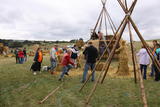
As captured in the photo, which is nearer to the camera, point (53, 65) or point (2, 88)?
point (2, 88)

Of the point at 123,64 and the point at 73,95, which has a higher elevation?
the point at 123,64

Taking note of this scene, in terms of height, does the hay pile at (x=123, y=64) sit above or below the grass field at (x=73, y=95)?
above

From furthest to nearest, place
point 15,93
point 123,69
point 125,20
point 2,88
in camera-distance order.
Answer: point 123,69 → point 2,88 → point 15,93 → point 125,20

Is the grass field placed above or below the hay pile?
below

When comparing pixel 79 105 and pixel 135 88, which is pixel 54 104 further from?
pixel 135 88

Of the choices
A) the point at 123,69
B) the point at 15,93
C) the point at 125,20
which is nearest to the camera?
the point at 125,20

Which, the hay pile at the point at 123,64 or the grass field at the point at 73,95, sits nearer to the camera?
the grass field at the point at 73,95

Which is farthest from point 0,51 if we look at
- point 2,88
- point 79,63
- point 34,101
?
point 34,101

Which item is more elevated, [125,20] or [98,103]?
[125,20]

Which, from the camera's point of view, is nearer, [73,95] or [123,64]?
[73,95]

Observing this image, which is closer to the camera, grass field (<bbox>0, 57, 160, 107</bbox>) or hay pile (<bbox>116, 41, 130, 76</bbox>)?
grass field (<bbox>0, 57, 160, 107</bbox>)

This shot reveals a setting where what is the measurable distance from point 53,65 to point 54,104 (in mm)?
4764

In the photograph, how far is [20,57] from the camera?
50.6 feet

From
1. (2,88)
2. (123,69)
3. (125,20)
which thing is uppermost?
(125,20)
